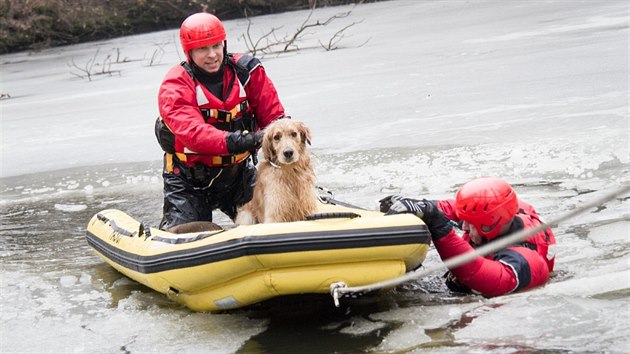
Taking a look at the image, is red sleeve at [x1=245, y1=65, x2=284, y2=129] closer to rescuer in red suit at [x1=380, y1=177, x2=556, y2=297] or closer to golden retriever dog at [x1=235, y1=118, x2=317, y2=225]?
golden retriever dog at [x1=235, y1=118, x2=317, y2=225]

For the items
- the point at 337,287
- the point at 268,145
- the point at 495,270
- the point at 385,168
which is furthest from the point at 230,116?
the point at 385,168

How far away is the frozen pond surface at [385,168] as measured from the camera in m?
3.98

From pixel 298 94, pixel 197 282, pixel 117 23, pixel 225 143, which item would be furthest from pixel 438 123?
pixel 117 23

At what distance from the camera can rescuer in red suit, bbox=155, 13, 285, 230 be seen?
189 inches

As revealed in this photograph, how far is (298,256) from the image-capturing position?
3914mm

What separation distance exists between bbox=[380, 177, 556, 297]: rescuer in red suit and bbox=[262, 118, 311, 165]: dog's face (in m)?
0.59

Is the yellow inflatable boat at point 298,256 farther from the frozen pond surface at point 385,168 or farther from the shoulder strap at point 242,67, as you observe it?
the shoulder strap at point 242,67

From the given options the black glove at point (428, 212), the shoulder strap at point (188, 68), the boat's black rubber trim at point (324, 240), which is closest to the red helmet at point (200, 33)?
the shoulder strap at point (188, 68)

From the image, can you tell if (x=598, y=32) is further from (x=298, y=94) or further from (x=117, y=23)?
(x=117, y=23)

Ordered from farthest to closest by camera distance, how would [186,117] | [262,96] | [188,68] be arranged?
[262,96] → [188,68] → [186,117]

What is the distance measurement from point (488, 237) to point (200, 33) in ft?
6.10

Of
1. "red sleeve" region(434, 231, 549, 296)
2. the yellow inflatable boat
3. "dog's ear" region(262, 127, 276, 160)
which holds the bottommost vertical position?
"red sleeve" region(434, 231, 549, 296)

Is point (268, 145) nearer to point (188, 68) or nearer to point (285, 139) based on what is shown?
point (285, 139)

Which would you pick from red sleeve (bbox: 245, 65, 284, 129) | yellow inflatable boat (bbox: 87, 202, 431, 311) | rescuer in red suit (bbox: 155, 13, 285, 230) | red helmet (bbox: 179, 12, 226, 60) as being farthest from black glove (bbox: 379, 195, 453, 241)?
red helmet (bbox: 179, 12, 226, 60)
